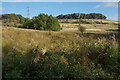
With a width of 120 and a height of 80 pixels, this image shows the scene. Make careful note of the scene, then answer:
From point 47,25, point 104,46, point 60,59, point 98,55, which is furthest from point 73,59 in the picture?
point 47,25

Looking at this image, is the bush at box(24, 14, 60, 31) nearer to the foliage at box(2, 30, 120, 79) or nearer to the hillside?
the hillside

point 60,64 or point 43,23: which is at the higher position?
point 43,23

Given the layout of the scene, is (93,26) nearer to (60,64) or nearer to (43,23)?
(43,23)

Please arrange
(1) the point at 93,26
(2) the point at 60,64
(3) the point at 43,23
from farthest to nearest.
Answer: (1) the point at 93,26 < (3) the point at 43,23 < (2) the point at 60,64

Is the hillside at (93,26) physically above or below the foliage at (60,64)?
above

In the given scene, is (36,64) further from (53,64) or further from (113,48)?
(113,48)

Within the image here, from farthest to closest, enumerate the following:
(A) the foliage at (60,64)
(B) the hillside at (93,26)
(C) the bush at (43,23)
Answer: (C) the bush at (43,23) → (B) the hillside at (93,26) → (A) the foliage at (60,64)

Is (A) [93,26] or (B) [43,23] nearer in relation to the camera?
(B) [43,23]

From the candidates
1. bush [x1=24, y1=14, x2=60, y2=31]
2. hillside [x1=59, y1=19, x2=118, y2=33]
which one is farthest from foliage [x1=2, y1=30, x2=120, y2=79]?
bush [x1=24, y1=14, x2=60, y2=31]

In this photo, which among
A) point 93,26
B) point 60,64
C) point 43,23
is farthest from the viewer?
point 93,26

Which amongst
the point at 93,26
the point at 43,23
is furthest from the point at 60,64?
the point at 93,26

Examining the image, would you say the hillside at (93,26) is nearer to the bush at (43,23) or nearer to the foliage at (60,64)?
the bush at (43,23)

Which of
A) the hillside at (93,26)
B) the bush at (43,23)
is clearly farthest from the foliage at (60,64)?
the bush at (43,23)

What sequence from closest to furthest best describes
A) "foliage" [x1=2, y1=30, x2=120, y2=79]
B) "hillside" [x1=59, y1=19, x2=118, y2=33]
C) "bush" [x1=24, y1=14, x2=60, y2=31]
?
1. "foliage" [x1=2, y1=30, x2=120, y2=79]
2. "hillside" [x1=59, y1=19, x2=118, y2=33]
3. "bush" [x1=24, y1=14, x2=60, y2=31]
